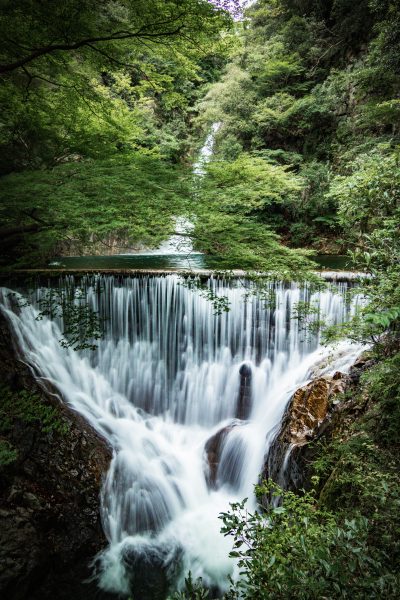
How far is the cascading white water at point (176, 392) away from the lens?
5887 millimetres

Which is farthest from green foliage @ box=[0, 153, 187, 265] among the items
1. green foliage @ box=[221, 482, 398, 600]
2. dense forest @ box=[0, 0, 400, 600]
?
green foliage @ box=[221, 482, 398, 600]

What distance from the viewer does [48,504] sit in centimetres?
538

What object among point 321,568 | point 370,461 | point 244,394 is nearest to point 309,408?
point 370,461

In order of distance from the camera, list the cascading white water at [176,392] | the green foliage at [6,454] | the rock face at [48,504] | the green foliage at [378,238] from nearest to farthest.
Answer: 1. the green foliage at [378,238]
2. the rock face at [48,504]
3. the green foliage at [6,454]
4. the cascading white water at [176,392]

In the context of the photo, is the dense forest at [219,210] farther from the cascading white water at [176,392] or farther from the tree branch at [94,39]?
the cascading white water at [176,392]

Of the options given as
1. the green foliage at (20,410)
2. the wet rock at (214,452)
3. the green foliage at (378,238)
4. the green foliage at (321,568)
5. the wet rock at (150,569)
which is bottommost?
the wet rock at (150,569)

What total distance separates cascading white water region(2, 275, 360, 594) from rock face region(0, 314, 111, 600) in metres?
0.33

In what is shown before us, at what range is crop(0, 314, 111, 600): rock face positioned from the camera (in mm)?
4699

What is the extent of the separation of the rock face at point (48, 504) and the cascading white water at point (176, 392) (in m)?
0.33

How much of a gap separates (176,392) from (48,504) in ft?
12.8

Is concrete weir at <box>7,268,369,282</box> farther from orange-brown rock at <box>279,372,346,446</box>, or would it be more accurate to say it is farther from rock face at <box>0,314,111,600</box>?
orange-brown rock at <box>279,372,346,446</box>

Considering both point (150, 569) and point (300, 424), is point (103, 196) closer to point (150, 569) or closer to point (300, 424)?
point (300, 424)

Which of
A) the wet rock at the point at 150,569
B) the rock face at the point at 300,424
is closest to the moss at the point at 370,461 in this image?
the rock face at the point at 300,424

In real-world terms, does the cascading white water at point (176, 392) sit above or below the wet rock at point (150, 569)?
above
